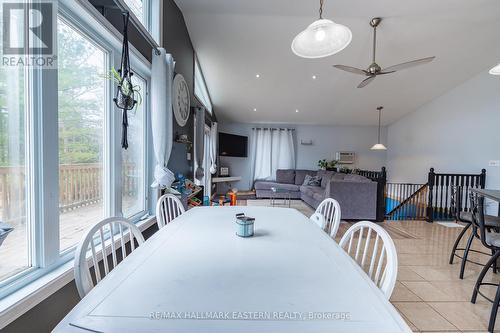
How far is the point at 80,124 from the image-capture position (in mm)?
1473

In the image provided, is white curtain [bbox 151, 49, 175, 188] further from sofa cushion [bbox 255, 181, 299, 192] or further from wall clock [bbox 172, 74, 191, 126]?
sofa cushion [bbox 255, 181, 299, 192]

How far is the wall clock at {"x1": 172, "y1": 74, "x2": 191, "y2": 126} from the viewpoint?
2770 mm

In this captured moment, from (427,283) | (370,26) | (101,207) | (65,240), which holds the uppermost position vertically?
(370,26)

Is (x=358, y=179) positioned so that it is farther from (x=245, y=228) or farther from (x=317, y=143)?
(x=245, y=228)

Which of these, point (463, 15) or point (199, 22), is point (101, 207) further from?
point (463, 15)

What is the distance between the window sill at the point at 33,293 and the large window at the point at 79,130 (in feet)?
0.66

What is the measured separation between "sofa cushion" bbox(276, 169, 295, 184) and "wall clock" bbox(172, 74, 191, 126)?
483cm

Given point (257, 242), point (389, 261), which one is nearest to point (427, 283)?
point (389, 261)

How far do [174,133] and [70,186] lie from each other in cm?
164

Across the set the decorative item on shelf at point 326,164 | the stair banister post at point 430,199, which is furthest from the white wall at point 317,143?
the stair banister post at point 430,199

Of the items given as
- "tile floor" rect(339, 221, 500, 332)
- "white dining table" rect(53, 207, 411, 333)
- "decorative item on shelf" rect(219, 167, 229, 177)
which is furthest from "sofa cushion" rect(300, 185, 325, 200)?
"white dining table" rect(53, 207, 411, 333)

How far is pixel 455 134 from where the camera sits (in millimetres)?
5422

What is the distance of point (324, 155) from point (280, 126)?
73.2 inches

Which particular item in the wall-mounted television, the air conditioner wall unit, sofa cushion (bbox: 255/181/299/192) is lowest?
sofa cushion (bbox: 255/181/299/192)
